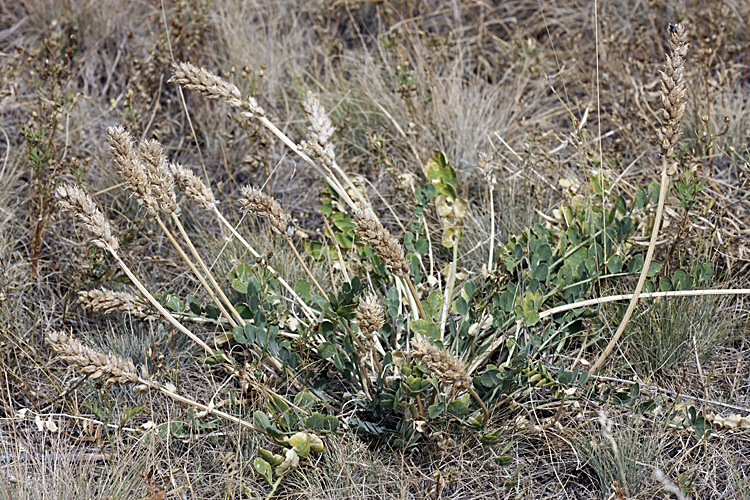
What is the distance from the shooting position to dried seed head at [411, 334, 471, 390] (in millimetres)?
1394

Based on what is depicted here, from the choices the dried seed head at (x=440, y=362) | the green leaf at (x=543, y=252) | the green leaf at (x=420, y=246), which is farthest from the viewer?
the green leaf at (x=420, y=246)

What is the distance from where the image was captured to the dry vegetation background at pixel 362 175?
6.09 feet

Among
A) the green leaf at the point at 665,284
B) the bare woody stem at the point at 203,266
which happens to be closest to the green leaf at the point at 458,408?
the bare woody stem at the point at 203,266

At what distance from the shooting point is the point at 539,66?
328cm

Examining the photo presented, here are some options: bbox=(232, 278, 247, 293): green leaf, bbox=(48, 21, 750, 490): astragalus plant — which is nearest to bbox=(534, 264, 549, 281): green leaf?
bbox=(48, 21, 750, 490): astragalus plant

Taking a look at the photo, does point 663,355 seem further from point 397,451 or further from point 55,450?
point 55,450

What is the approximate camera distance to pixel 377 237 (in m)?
1.50

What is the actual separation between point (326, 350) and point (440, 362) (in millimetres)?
538

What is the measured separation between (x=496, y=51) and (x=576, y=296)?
1980mm

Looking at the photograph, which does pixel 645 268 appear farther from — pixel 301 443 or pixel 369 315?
pixel 301 443

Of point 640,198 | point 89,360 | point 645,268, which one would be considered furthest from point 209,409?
point 640,198

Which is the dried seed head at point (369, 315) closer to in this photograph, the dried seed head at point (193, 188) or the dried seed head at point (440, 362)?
the dried seed head at point (440, 362)

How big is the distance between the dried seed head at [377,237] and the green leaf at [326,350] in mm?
424

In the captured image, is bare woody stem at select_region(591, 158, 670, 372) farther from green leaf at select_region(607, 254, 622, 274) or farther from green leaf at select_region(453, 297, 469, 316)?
green leaf at select_region(453, 297, 469, 316)
